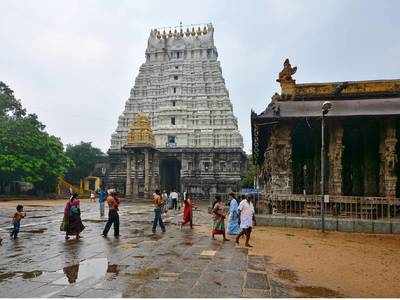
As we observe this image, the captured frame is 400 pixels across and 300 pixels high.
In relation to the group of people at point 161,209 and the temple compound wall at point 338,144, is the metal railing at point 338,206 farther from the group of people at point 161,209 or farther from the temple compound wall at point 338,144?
the group of people at point 161,209

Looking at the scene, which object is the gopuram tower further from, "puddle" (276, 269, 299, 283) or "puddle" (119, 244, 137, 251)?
"puddle" (276, 269, 299, 283)

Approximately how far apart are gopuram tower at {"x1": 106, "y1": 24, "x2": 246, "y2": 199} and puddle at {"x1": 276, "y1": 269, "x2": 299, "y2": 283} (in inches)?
1782

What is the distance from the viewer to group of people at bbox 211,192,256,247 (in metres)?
11.9

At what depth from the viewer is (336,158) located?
765 inches

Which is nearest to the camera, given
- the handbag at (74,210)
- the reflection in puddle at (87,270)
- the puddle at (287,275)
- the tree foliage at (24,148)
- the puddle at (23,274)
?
the reflection in puddle at (87,270)

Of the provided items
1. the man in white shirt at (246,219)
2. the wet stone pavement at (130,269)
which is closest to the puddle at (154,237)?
the wet stone pavement at (130,269)

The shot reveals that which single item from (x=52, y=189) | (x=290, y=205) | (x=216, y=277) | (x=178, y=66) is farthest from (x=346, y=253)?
(x=178, y=66)

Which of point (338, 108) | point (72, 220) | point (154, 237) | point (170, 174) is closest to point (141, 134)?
point (170, 174)

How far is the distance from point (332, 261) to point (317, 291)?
9.92 feet

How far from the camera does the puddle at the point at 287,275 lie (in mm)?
7773

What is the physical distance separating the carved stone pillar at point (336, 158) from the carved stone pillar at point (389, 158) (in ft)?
6.04

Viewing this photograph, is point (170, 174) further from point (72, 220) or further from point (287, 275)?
point (287, 275)

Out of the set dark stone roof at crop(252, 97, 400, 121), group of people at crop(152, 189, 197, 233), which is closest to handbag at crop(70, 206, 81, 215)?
group of people at crop(152, 189, 197, 233)

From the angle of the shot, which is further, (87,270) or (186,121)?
(186,121)
